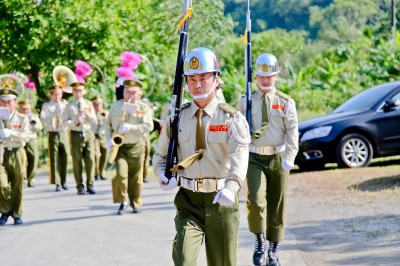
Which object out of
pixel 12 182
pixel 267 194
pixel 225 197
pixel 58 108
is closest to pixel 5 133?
pixel 12 182

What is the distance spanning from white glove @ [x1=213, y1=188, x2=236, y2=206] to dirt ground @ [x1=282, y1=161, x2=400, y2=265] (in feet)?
10.5

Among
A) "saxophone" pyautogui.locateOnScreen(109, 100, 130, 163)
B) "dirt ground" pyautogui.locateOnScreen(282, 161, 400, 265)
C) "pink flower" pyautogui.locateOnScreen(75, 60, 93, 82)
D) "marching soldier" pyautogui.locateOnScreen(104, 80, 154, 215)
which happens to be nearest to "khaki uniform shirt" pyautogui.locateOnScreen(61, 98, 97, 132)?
"dirt ground" pyautogui.locateOnScreen(282, 161, 400, 265)

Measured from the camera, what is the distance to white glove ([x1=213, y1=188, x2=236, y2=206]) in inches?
275

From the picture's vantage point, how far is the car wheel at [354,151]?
64.8ft

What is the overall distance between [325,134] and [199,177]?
1280 cm

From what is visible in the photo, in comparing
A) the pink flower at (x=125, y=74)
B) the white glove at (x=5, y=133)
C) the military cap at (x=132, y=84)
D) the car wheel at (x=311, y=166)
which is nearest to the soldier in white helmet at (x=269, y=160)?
the white glove at (x=5, y=133)

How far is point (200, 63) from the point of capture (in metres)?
7.18

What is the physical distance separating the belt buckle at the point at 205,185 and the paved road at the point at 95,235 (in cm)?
310

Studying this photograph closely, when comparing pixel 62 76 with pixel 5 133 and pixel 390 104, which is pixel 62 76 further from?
pixel 5 133

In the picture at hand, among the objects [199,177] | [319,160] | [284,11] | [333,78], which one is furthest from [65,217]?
[284,11]

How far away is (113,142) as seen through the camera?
49.5 feet

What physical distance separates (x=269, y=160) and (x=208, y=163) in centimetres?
299

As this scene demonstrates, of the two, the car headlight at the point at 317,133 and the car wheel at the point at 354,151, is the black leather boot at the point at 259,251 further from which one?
the car headlight at the point at 317,133

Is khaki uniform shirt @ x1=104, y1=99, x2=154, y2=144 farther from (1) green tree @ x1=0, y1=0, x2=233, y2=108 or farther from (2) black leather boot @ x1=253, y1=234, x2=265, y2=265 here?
(1) green tree @ x1=0, y1=0, x2=233, y2=108
